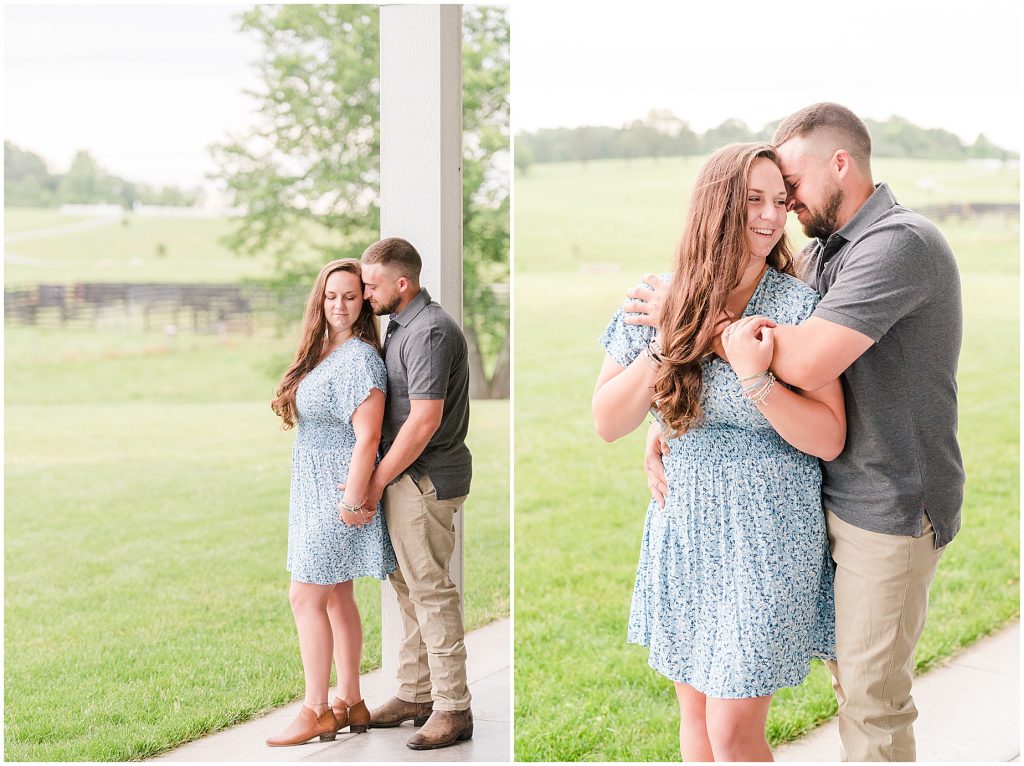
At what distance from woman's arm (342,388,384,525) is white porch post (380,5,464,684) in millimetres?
532

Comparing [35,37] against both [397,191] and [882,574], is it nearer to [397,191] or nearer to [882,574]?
[397,191]

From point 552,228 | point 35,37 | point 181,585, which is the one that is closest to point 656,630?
point 181,585

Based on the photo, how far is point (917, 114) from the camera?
8.97 metres

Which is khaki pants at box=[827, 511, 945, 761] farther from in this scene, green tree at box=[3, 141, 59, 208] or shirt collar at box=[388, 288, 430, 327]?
green tree at box=[3, 141, 59, 208]

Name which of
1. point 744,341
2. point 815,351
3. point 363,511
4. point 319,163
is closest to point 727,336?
point 744,341

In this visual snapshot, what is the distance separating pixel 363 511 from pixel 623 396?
130 cm

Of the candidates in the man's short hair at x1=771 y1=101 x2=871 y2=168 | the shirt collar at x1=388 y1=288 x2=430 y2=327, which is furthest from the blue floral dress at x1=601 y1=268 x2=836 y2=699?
the shirt collar at x1=388 y1=288 x2=430 y2=327

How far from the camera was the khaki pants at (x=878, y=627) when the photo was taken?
2125mm

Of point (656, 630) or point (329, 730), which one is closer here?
point (656, 630)

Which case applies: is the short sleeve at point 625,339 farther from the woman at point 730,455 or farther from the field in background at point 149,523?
the field in background at point 149,523

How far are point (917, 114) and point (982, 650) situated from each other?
5.78m

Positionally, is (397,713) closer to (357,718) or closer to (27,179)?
(357,718)

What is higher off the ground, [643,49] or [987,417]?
[643,49]

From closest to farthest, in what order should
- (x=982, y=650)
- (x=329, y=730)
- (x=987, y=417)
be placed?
1. (x=329, y=730)
2. (x=982, y=650)
3. (x=987, y=417)
